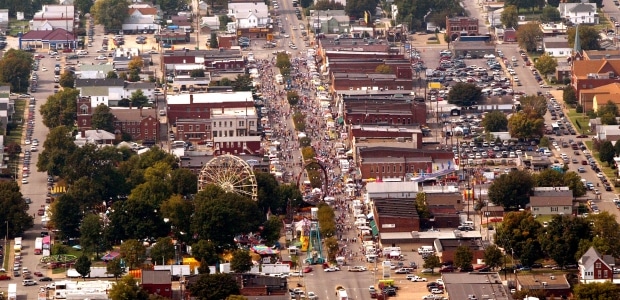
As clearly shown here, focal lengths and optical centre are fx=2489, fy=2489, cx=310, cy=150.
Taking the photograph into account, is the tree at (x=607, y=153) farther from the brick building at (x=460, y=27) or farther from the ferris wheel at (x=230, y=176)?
the brick building at (x=460, y=27)

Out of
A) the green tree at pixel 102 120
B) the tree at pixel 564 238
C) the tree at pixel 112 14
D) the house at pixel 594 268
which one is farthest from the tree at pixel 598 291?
the tree at pixel 112 14

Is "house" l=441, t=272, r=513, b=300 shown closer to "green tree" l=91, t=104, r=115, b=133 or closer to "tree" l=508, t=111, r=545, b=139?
"tree" l=508, t=111, r=545, b=139

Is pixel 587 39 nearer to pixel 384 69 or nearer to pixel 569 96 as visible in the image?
pixel 569 96

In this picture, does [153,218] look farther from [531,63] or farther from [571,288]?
[531,63]

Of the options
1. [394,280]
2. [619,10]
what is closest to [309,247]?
[394,280]

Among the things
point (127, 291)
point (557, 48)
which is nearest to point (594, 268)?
point (127, 291)
